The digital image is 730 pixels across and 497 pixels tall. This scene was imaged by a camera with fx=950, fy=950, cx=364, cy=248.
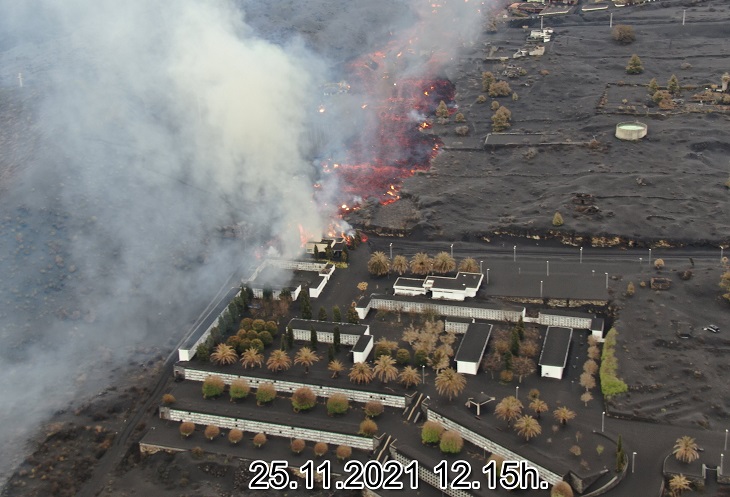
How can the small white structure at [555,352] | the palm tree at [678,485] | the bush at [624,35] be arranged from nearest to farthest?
the palm tree at [678,485], the small white structure at [555,352], the bush at [624,35]

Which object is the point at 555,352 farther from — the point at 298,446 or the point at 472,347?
the point at 298,446

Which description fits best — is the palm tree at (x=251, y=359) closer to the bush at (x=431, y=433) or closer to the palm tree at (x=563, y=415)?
the bush at (x=431, y=433)

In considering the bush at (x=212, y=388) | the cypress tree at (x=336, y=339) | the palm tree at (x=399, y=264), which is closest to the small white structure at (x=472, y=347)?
the cypress tree at (x=336, y=339)

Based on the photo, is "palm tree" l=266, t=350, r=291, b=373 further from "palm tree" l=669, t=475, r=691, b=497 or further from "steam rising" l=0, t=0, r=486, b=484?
"palm tree" l=669, t=475, r=691, b=497

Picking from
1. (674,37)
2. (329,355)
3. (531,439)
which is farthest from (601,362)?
(674,37)

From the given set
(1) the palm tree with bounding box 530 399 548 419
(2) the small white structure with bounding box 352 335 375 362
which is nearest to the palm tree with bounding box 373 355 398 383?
(2) the small white structure with bounding box 352 335 375 362
